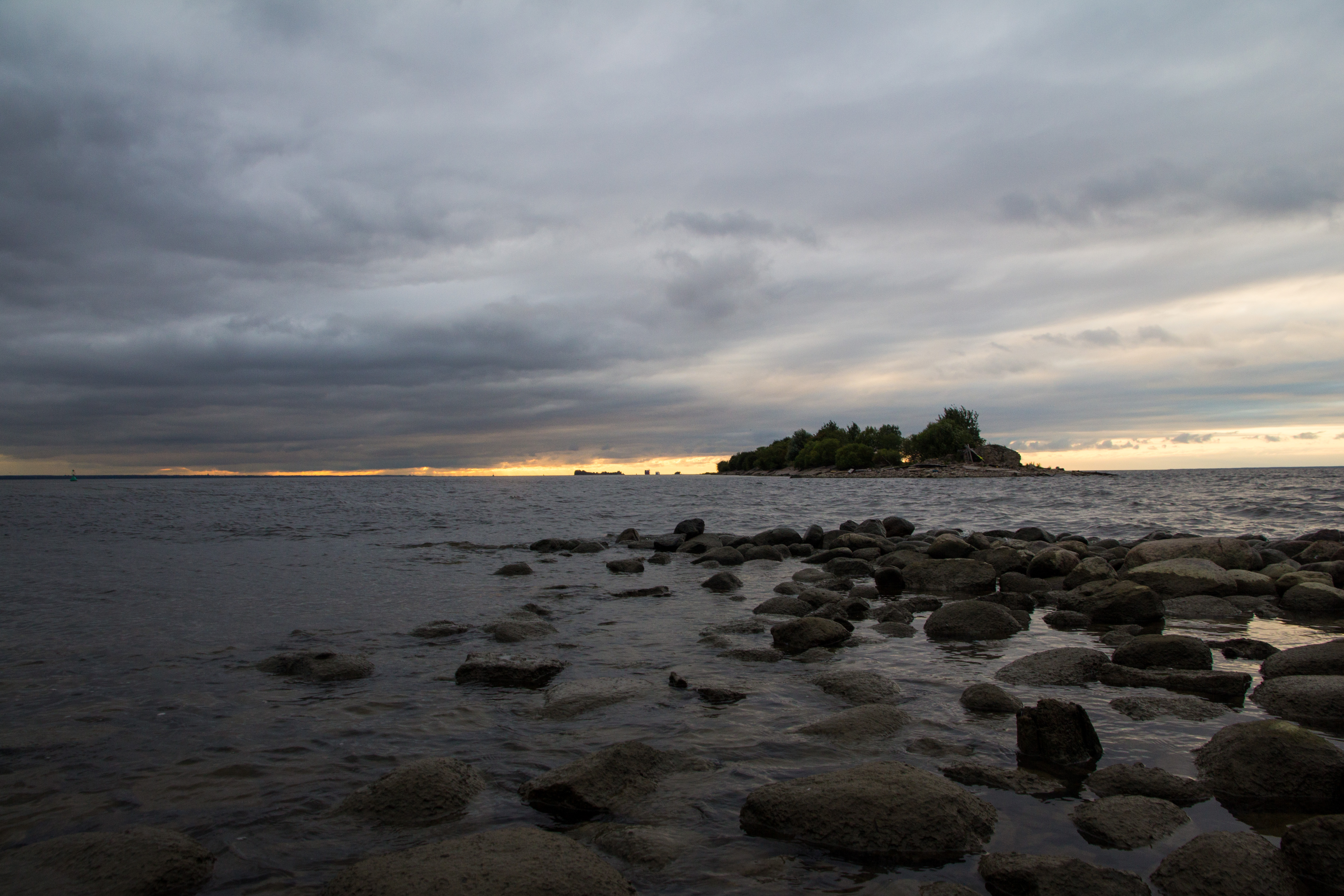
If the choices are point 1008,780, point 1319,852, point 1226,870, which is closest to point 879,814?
point 1008,780

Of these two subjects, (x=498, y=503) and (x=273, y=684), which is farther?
(x=498, y=503)

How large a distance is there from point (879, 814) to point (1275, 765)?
9.47ft

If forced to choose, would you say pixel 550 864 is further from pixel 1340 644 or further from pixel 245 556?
pixel 245 556

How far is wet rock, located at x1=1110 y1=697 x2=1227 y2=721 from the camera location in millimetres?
6219

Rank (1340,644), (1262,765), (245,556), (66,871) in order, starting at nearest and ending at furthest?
(66,871) → (1262,765) → (1340,644) → (245,556)

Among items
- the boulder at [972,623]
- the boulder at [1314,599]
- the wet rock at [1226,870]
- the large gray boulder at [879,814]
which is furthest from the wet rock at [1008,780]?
the boulder at [1314,599]

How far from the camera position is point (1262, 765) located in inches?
191

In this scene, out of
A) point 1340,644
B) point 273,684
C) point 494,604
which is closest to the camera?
point 1340,644

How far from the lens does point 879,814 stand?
4355 mm

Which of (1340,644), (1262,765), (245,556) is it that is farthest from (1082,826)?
(245,556)

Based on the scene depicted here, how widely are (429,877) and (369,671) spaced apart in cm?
A: 516

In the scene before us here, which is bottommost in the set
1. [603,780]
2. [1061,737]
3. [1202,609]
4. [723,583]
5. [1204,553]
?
[723,583]

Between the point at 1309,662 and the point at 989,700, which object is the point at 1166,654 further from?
the point at 989,700

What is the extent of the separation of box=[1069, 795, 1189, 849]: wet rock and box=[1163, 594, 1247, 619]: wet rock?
7.41 m
